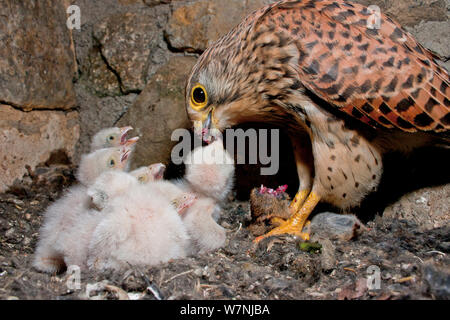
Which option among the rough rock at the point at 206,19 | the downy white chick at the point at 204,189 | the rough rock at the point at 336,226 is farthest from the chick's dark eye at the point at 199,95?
the rough rock at the point at 336,226

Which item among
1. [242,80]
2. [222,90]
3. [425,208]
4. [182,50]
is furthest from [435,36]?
[182,50]

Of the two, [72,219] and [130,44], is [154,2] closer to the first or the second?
[130,44]

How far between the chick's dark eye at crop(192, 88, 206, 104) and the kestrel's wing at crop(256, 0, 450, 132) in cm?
54

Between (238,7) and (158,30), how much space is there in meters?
0.56

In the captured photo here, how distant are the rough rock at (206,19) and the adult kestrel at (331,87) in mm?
403

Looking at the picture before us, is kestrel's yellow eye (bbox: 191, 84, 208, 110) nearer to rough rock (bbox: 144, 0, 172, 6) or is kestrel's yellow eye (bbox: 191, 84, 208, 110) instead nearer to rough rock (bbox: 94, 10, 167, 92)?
rough rock (bbox: 94, 10, 167, 92)

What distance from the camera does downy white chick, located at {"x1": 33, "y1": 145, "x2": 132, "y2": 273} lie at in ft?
6.32

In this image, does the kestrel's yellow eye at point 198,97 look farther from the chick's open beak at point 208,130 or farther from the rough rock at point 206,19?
the rough rock at point 206,19

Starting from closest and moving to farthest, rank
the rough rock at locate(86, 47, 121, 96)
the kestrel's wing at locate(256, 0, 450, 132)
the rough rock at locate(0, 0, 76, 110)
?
1. the kestrel's wing at locate(256, 0, 450, 132)
2. the rough rock at locate(0, 0, 76, 110)
3. the rough rock at locate(86, 47, 121, 96)

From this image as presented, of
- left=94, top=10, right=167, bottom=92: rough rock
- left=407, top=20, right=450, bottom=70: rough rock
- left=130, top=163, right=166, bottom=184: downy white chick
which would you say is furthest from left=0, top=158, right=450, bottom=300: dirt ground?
left=94, top=10, right=167, bottom=92: rough rock
